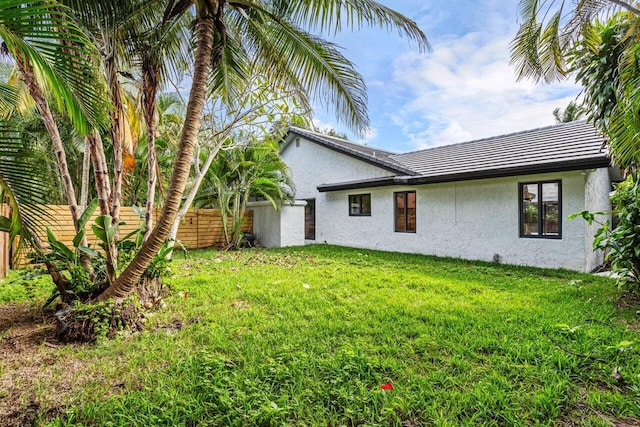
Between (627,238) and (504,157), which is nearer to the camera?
(627,238)

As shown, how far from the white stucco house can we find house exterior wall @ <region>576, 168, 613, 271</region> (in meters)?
0.03

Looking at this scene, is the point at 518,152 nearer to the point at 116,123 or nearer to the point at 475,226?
the point at 475,226

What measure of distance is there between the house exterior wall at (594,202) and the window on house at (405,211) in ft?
16.1

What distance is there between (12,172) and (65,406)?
2314 millimetres

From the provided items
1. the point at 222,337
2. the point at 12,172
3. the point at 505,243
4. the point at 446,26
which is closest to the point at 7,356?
the point at 12,172

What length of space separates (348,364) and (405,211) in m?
9.49

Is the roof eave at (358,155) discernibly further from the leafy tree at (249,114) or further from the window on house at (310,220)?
the leafy tree at (249,114)

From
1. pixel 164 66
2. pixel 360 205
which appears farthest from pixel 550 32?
pixel 360 205

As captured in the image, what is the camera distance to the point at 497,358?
3.16 metres

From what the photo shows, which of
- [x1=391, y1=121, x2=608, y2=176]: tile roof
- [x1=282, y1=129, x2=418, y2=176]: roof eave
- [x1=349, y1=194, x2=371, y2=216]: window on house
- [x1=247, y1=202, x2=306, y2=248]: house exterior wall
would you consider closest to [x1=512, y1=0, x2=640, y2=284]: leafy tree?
[x1=391, y1=121, x2=608, y2=176]: tile roof

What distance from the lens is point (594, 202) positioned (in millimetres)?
8070

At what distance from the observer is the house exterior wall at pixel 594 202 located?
7.75m

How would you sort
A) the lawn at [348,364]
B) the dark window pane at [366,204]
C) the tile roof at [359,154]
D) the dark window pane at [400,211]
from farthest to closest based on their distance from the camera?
the dark window pane at [366,204], the dark window pane at [400,211], the tile roof at [359,154], the lawn at [348,364]

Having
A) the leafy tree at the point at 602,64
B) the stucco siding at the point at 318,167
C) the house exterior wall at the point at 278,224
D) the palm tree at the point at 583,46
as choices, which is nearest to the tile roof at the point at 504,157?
the stucco siding at the point at 318,167
